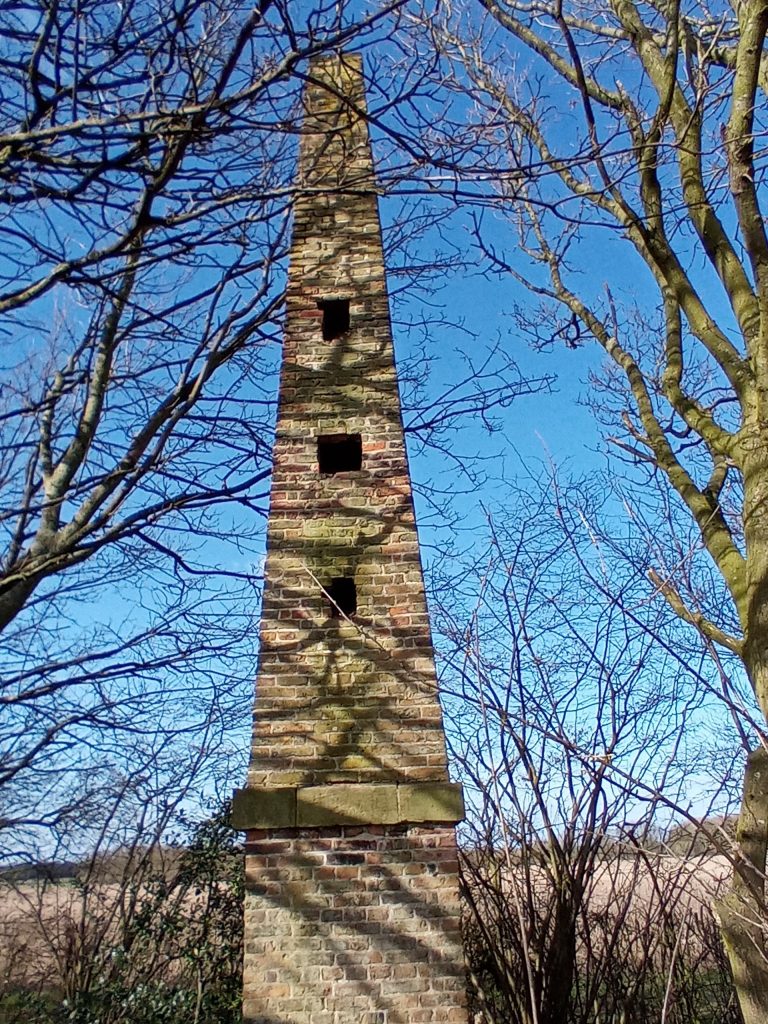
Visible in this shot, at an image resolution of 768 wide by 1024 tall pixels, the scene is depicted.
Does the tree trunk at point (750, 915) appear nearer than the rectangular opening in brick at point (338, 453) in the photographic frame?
Yes

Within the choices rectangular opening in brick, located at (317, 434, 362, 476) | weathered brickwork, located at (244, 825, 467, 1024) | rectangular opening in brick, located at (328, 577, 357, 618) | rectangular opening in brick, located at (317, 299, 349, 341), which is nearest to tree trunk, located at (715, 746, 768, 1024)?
weathered brickwork, located at (244, 825, 467, 1024)

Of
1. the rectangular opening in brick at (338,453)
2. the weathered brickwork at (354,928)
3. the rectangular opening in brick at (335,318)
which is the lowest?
A: the weathered brickwork at (354,928)

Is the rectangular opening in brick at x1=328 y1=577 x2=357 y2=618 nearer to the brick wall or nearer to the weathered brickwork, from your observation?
the brick wall

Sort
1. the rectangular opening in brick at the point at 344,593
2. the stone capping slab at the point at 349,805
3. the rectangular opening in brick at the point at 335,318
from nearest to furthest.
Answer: the stone capping slab at the point at 349,805
the rectangular opening in brick at the point at 344,593
the rectangular opening in brick at the point at 335,318

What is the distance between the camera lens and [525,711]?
500 cm

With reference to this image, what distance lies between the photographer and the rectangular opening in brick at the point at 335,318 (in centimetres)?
709

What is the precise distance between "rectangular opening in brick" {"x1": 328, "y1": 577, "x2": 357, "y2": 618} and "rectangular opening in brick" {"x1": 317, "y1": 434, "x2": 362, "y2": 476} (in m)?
0.94

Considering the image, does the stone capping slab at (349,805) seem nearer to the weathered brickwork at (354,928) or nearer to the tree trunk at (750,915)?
the weathered brickwork at (354,928)

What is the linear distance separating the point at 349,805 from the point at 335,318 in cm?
421

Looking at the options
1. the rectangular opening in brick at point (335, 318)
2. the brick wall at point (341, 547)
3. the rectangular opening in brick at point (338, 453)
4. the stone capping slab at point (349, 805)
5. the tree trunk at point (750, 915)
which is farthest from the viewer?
the rectangular opening in brick at point (335, 318)

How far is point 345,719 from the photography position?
531 cm

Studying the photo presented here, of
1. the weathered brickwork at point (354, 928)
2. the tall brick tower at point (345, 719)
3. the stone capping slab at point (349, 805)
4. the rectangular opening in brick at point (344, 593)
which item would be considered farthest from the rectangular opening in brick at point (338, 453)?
the weathered brickwork at point (354, 928)

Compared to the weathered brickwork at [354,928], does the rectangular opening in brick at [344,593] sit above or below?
above

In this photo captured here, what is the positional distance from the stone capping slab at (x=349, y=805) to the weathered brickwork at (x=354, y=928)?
9 cm
